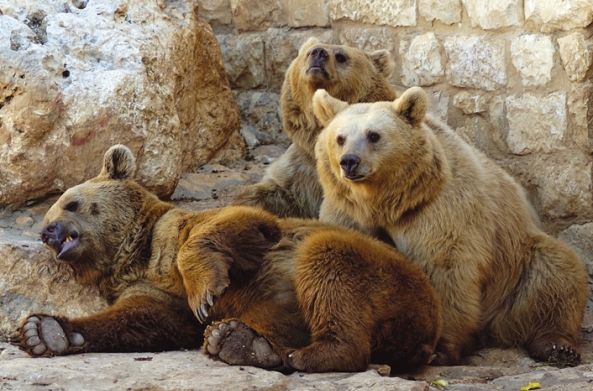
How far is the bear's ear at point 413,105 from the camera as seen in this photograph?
604 centimetres

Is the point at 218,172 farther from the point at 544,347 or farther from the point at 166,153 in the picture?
the point at 544,347

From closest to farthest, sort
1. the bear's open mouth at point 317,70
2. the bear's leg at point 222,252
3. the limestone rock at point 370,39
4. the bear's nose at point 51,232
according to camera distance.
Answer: the bear's leg at point 222,252
the bear's nose at point 51,232
the bear's open mouth at point 317,70
the limestone rock at point 370,39

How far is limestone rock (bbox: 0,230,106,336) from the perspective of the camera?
6.29m

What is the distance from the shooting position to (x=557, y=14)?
21.8 feet

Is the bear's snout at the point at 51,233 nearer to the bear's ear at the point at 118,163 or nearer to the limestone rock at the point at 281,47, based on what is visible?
the bear's ear at the point at 118,163

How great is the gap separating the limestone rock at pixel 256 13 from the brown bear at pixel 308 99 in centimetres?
162

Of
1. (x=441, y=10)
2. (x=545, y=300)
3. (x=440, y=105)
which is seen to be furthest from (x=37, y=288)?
(x=441, y=10)

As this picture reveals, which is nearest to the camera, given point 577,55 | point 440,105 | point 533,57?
point 577,55

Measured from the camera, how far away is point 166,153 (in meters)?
7.66

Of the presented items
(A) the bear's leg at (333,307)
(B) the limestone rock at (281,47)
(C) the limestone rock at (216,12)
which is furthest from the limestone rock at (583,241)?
(C) the limestone rock at (216,12)

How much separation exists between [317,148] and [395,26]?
7.29 feet

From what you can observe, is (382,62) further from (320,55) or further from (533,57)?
(533,57)

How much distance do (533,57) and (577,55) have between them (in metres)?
0.42

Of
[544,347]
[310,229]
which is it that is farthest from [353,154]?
[544,347]
